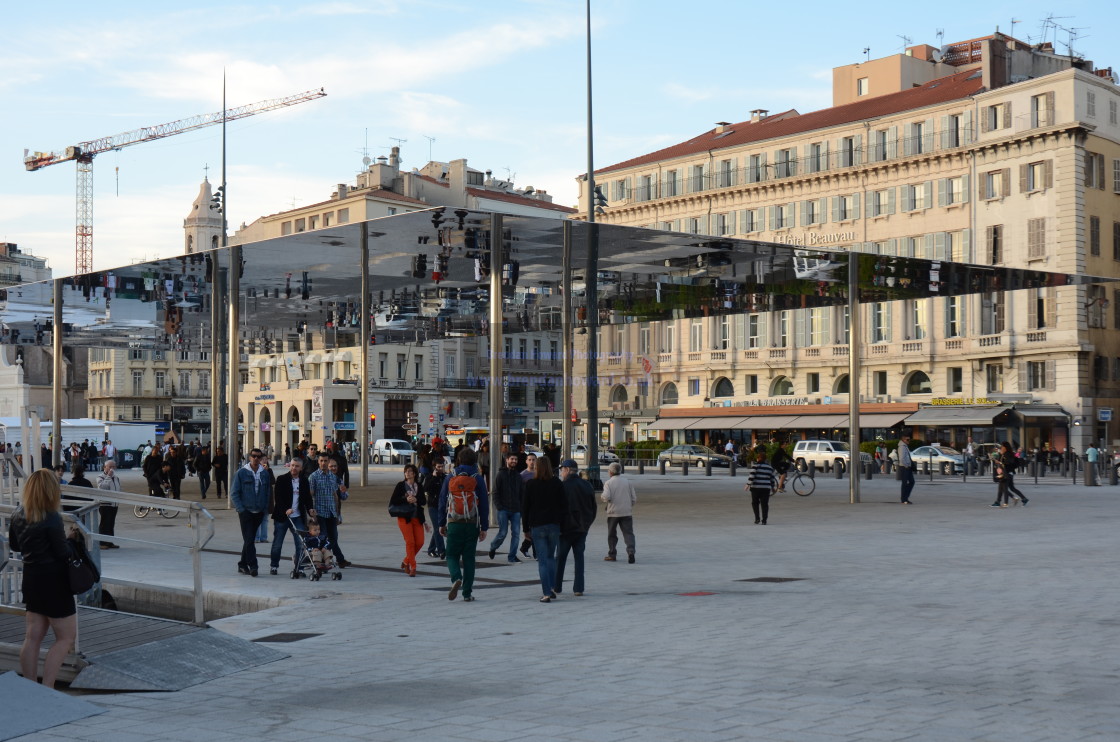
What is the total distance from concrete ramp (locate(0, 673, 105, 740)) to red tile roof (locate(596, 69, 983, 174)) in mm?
67525

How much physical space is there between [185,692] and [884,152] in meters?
69.2

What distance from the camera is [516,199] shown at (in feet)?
369

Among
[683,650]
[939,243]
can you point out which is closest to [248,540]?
[683,650]

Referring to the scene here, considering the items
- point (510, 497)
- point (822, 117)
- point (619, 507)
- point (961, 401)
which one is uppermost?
point (822, 117)

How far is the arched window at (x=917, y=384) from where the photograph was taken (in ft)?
234

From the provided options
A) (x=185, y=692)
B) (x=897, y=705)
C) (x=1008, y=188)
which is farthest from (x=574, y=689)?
(x=1008, y=188)

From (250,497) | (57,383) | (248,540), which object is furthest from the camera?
(57,383)

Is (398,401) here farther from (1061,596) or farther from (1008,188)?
(1061,596)

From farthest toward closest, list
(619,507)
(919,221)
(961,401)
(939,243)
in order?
1. (919,221)
2. (939,243)
3. (961,401)
4. (619,507)

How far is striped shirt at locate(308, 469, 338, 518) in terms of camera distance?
1755 cm

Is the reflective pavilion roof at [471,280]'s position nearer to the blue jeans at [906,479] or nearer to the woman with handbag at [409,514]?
the blue jeans at [906,479]

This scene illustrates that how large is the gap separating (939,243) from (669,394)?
20.6 meters

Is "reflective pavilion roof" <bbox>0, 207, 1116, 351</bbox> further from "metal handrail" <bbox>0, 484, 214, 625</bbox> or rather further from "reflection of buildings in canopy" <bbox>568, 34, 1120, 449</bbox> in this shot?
"metal handrail" <bbox>0, 484, 214, 625</bbox>

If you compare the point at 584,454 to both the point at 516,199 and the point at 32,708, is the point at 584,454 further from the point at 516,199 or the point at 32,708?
the point at 32,708
